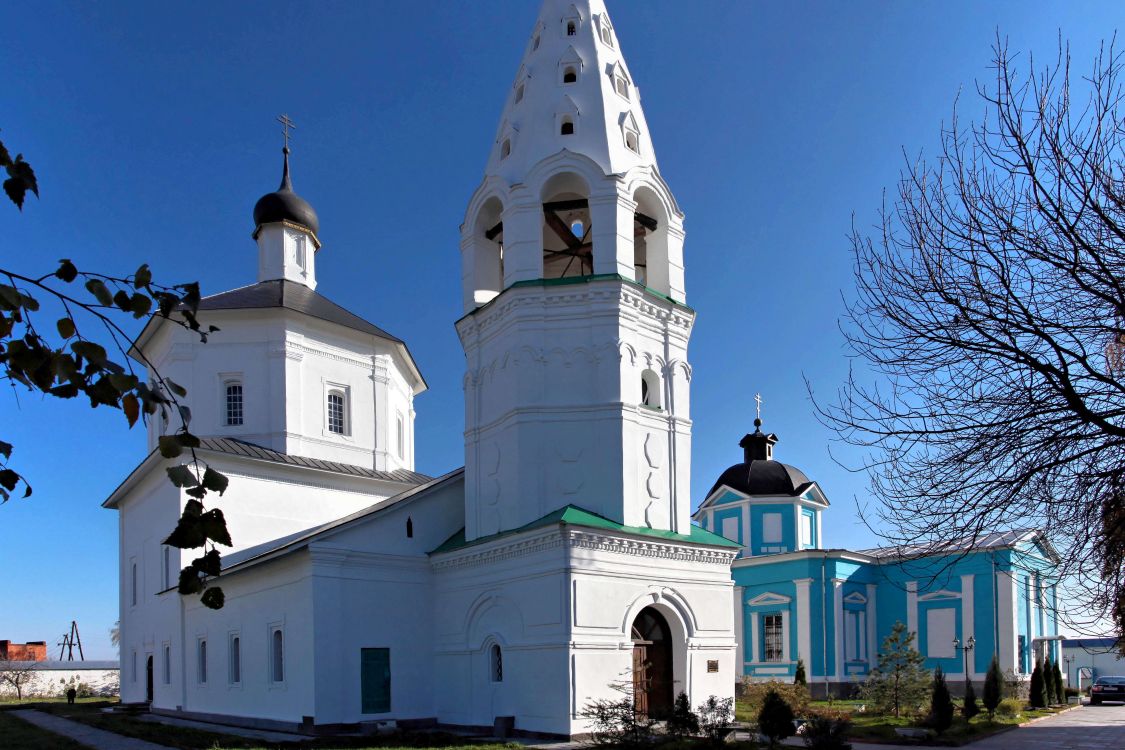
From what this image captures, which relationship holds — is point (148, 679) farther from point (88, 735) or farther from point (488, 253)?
point (488, 253)

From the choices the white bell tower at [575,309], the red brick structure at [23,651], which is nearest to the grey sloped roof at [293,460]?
the white bell tower at [575,309]

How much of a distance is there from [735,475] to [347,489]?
1813cm

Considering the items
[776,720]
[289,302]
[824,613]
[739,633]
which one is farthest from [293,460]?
[824,613]

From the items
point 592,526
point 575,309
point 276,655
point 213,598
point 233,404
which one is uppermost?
point 575,309

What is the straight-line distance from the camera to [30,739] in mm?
18562

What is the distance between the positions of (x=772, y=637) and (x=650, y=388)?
59.1ft

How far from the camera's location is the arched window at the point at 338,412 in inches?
1013

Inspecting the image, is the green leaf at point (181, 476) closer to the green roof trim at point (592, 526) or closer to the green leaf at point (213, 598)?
the green leaf at point (213, 598)

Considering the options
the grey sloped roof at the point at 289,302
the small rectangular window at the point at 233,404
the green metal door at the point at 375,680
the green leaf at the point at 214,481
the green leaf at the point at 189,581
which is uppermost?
the grey sloped roof at the point at 289,302

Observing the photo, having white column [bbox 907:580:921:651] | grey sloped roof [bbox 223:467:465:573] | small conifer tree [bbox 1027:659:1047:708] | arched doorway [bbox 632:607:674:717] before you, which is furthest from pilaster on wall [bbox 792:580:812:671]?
arched doorway [bbox 632:607:674:717]

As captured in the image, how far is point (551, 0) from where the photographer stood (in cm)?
2070

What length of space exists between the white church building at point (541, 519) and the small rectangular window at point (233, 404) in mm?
2364

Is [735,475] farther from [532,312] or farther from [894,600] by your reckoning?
[532,312]

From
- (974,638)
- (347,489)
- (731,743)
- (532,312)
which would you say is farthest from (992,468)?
(974,638)
